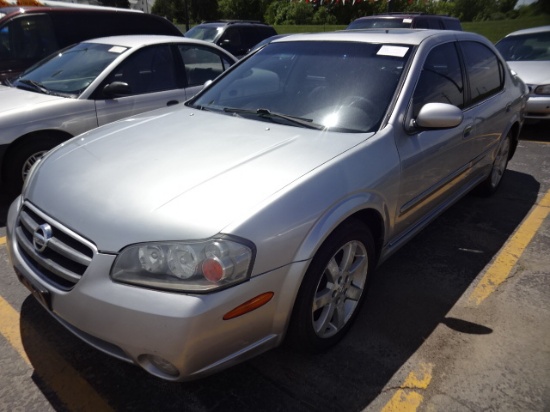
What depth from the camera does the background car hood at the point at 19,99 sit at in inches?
155

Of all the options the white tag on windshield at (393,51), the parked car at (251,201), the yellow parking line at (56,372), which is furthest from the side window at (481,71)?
the yellow parking line at (56,372)

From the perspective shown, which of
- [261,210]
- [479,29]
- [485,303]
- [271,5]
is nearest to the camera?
[261,210]

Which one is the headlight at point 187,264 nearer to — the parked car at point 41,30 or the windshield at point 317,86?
the windshield at point 317,86

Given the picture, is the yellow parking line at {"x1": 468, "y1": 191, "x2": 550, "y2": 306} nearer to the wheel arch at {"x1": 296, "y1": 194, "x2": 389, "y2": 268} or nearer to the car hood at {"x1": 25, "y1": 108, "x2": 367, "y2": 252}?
the wheel arch at {"x1": 296, "y1": 194, "x2": 389, "y2": 268}

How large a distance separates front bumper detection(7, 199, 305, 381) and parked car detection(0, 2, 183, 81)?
5.24 meters

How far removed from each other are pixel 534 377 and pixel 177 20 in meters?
45.6

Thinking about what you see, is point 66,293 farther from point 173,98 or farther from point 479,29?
point 479,29

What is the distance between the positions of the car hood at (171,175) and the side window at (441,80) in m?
0.69

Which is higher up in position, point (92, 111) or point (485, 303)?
A: point (92, 111)

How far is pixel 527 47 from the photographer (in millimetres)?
8195

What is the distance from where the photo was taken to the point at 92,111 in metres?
4.23

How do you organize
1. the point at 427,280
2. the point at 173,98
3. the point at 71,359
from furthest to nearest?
1. the point at 173,98
2. the point at 427,280
3. the point at 71,359

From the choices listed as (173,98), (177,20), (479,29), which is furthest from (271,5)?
(173,98)

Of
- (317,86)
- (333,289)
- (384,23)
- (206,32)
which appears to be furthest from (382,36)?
(206,32)
